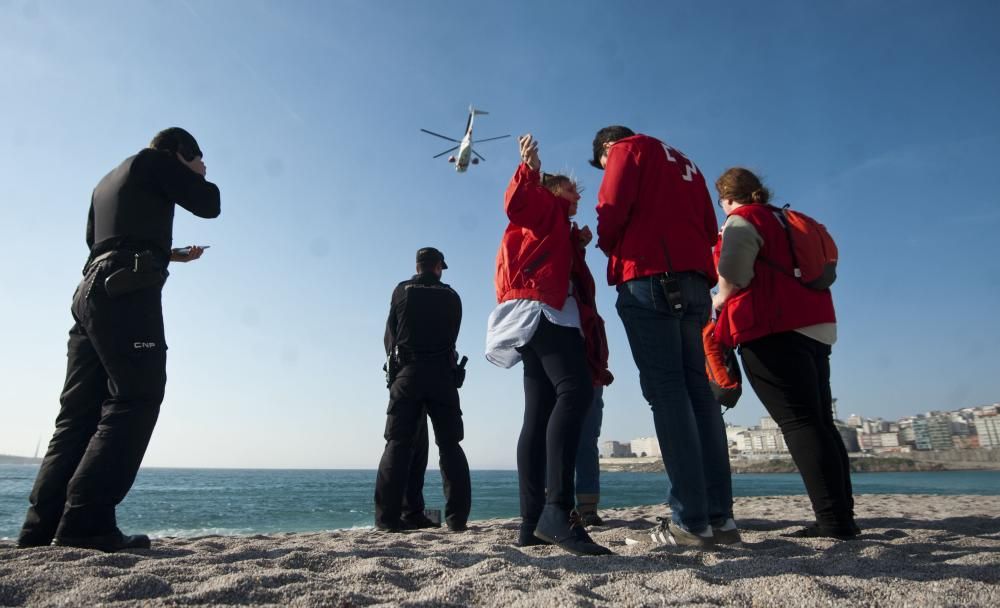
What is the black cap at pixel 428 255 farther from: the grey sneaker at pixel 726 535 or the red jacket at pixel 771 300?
the grey sneaker at pixel 726 535

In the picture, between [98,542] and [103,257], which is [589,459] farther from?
[103,257]

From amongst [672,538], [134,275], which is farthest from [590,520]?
[134,275]

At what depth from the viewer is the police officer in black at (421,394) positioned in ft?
13.4

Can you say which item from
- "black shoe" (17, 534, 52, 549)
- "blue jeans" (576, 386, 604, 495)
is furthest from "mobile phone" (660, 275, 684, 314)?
"black shoe" (17, 534, 52, 549)

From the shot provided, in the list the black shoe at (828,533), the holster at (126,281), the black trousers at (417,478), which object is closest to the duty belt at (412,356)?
the black trousers at (417,478)

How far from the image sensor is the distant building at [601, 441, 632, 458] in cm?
14788

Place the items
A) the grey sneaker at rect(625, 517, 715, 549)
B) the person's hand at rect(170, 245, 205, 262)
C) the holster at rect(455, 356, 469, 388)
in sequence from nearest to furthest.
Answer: the grey sneaker at rect(625, 517, 715, 549)
the person's hand at rect(170, 245, 205, 262)
the holster at rect(455, 356, 469, 388)

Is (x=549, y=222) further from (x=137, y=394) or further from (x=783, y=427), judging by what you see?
(x=137, y=394)

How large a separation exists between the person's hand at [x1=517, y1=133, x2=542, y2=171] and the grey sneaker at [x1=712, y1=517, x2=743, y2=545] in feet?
6.87

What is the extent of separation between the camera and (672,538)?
2.56 m

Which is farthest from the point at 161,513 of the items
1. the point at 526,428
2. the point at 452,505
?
the point at 526,428

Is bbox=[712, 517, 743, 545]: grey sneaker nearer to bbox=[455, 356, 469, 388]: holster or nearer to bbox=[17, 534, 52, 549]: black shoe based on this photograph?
bbox=[455, 356, 469, 388]: holster

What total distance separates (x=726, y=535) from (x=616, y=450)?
15395cm

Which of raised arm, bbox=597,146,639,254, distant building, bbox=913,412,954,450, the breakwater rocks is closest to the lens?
raised arm, bbox=597,146,639,254
